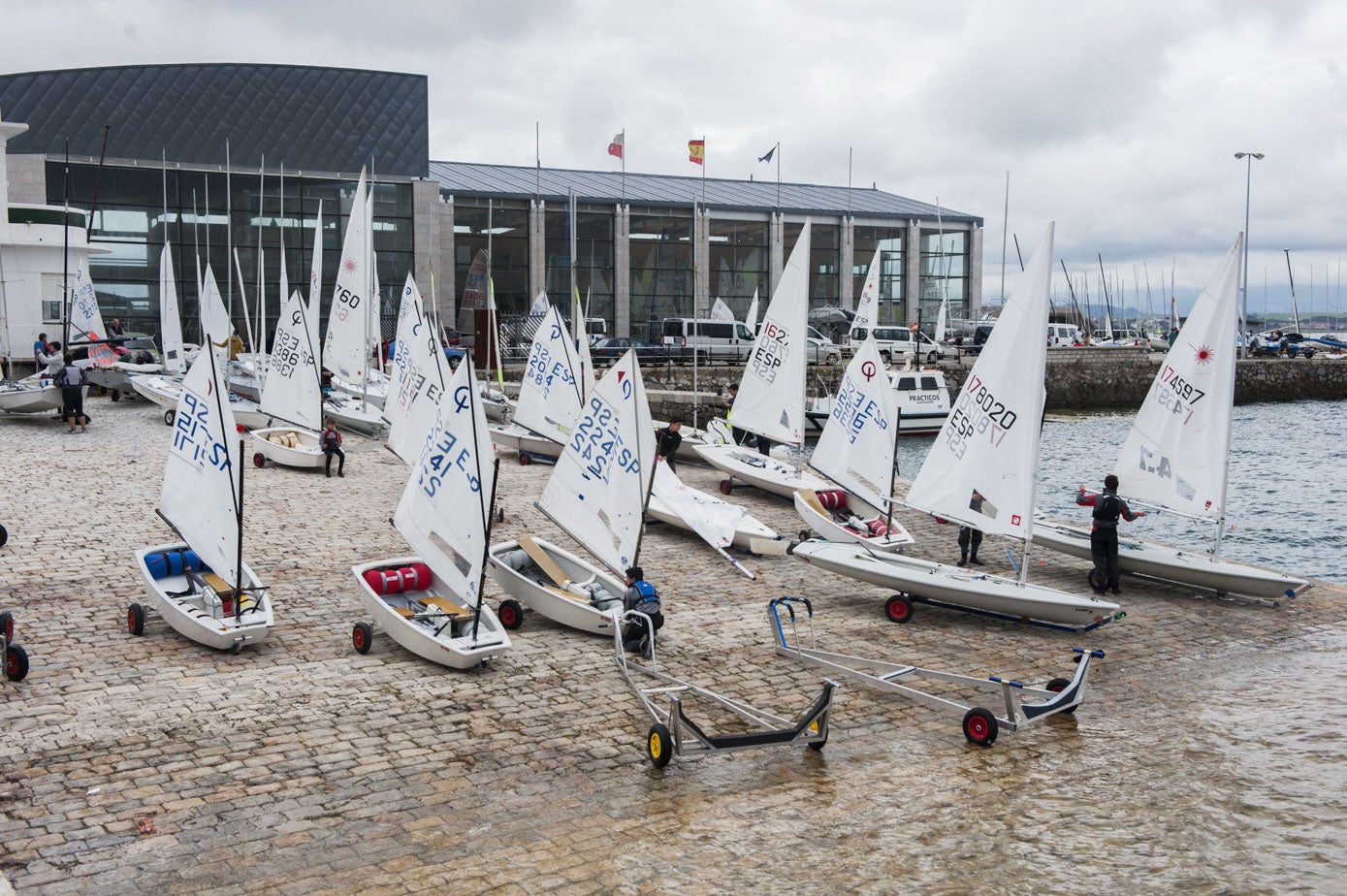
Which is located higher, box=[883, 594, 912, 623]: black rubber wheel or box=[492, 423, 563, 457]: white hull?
box=[492, 423, 563, 457]: white hull

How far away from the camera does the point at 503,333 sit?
4938cm

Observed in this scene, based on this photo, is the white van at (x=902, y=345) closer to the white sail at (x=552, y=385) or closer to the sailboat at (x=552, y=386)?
the sailboat at (x=552, y=386)

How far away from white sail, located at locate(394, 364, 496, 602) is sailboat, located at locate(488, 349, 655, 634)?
1555mm

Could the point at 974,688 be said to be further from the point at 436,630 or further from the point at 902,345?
the point at 902,345

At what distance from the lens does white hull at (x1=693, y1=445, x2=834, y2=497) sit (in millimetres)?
23281

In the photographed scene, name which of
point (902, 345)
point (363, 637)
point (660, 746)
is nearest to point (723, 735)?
point (660, 746)

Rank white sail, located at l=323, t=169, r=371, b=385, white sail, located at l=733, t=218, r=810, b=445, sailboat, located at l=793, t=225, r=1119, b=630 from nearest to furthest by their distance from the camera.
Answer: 1. sailboat, located at l=793, t=225, r=1119, b=630
2. white sail, located at l=733, t=218, r=810, b=445
3. white sail, located at l=323, t=169, r=371, b=385

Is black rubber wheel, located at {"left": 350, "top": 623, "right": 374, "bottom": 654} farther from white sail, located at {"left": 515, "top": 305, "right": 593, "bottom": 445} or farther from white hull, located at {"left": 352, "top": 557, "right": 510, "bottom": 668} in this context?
white sail, located at {"left": 515, "top": 305, "right": 593, "bottom": 445}

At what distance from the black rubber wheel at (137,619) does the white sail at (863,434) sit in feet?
37.6

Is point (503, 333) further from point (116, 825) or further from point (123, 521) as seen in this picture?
point (116, 825)

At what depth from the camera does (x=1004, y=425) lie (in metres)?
15.4

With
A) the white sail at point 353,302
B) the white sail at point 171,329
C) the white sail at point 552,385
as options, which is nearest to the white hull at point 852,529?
the white sail at point 552,385

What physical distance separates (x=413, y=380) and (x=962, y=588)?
1277 centimetres

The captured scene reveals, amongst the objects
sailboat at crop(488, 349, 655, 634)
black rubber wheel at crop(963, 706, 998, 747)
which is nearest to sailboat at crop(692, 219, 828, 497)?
sailboat at crop(488, 349, 655, 634)
